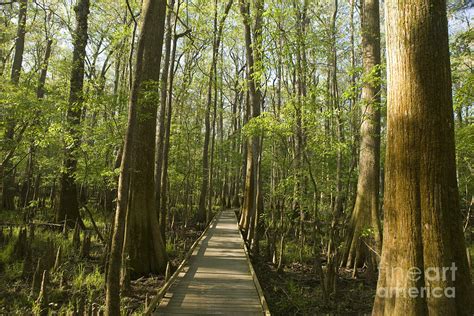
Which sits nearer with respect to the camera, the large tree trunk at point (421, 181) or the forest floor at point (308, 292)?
the large tree trunk at point (421, 181)

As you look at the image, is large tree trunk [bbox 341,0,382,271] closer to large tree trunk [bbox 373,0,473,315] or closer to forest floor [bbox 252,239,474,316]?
forest floor [bbox 252,239,474,316]

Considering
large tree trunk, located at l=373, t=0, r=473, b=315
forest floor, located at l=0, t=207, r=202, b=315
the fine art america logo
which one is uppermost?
large tree trunk, located at l=373, t=0, r=473, b=315

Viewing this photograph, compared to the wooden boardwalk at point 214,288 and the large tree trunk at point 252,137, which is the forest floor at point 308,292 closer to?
the wooden boardwalk at point 214,288

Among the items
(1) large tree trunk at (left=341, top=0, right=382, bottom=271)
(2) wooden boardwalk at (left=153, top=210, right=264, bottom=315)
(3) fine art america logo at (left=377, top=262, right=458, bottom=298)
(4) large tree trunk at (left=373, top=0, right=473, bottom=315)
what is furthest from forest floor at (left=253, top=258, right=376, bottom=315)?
(3) fine art america logo at (left=377, top=262, right=458, bottom=298)

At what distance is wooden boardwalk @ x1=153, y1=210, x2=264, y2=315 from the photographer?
15.3ft

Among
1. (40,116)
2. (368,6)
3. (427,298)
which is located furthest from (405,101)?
(40,116)

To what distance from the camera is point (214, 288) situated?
18.5ft

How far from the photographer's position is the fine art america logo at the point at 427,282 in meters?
2.61

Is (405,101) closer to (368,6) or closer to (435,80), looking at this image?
(435,80)

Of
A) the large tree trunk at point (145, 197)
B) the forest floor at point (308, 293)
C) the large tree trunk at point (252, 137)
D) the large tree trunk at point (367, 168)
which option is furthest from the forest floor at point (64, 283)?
the large tree trunk at point (367, 168)

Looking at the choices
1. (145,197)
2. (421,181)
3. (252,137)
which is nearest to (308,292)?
(145,197)

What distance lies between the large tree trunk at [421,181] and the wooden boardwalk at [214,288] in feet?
8.01

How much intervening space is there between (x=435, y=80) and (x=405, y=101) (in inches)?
11.2

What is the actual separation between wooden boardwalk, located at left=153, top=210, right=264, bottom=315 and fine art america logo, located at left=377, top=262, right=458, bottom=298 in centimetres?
239
